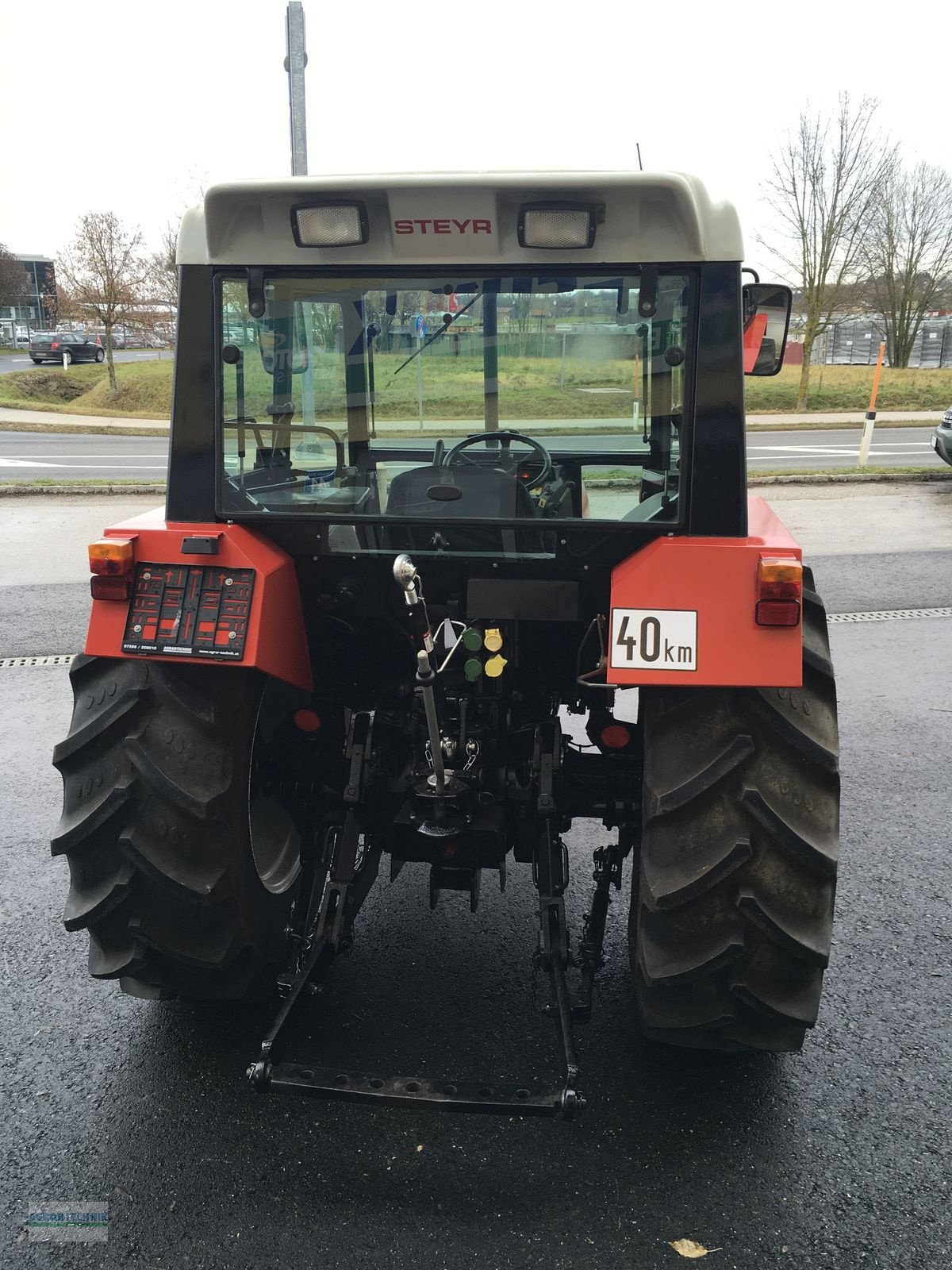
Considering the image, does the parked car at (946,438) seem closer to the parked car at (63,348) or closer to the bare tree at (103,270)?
the bare tree at (103,270)

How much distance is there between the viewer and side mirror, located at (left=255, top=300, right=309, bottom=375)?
2889 mm

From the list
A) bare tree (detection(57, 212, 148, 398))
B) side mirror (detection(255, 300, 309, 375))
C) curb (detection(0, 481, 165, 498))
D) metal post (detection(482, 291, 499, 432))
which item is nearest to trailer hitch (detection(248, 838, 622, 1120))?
A: metal post (detection(482, 291, 499, 432))

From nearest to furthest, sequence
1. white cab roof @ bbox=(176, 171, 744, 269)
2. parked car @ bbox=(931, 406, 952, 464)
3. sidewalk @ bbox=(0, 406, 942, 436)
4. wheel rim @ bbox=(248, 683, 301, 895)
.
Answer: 1. white cab roof @ bbox=(176, 171, 744, 269)
2. wheel rim @ bbox=(248, 683, 301, 895)
3. parked car @ bbox=(931, 406, 952, 464)
4. sidewalk @ bbox=(0, 406, 942, 436)

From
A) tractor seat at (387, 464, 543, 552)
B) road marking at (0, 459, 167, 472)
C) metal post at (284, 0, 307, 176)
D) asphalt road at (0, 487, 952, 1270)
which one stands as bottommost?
asphalt road at (0, 487, 952, 1270)

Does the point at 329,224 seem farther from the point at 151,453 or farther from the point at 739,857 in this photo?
the point at 151,453

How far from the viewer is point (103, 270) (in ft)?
85.1

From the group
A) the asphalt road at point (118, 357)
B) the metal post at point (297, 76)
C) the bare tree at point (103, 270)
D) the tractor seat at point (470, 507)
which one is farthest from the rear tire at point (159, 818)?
the asphalt road at point (118, 357)

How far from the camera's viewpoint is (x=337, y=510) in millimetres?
2998

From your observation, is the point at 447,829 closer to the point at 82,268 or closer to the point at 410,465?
the point at 410,465

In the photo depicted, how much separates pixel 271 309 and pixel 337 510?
1.83 feet

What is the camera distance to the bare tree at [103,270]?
2588cm

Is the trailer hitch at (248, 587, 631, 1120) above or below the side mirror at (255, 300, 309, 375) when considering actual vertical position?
below

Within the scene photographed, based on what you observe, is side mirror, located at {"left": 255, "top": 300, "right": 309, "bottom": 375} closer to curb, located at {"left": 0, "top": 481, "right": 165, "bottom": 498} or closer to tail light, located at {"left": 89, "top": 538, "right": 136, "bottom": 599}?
tail light, located at {"left": 89, "top": 538, "right": 136, "bottom": 599}

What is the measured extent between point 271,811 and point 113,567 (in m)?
0.93
